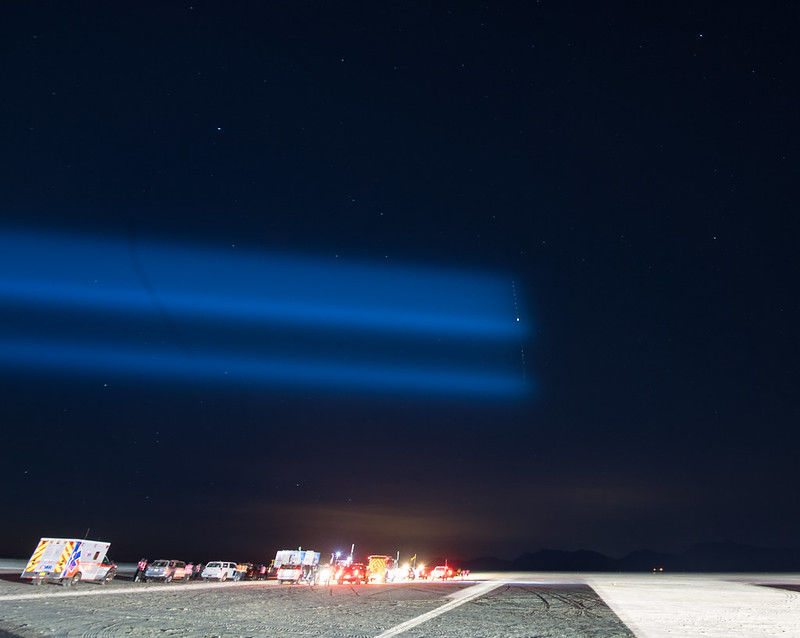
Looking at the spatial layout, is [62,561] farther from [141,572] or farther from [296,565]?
[296,565]

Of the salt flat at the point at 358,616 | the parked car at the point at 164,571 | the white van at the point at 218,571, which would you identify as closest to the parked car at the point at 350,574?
the white van at the point at 218,571

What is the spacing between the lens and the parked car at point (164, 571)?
36438 mm

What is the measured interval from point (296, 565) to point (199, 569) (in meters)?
7.08

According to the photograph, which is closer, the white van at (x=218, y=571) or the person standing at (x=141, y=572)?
the person standing at (x=141, y=572)

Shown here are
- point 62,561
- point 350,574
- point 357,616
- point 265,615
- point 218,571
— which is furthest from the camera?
point 350,574

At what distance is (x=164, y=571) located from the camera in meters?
36.8

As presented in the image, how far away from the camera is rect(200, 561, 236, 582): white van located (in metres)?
39.1

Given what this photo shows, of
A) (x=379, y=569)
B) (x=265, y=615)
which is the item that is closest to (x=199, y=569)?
(x=379, y=569)

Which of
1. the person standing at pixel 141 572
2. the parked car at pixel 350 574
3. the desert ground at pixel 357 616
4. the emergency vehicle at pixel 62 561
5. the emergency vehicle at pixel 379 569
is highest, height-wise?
the emergency vehicle at pixel 379 569

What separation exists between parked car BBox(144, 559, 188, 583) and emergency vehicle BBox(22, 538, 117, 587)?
6.58 metres

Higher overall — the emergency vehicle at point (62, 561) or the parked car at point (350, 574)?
the parked car at point (350, 574)

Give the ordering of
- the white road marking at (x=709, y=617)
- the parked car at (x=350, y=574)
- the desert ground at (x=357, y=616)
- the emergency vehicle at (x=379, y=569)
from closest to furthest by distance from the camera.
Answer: the desert ground at (x=357, y=616) → the white road marking at (x=709, y=617) → the parked car at (x=350, y=574) → the emergency vehicle at (x=379, y=569)

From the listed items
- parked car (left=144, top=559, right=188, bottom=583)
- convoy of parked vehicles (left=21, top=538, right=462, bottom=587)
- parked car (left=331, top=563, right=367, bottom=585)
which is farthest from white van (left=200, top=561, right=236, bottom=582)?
parked car (left=331, top=563, right=367, bottom=585)

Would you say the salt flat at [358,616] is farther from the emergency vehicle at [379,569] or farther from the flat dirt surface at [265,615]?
the emergency vehicle at [379,569]
